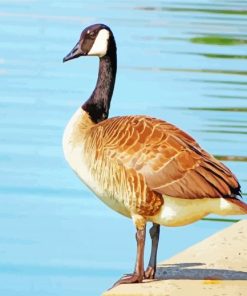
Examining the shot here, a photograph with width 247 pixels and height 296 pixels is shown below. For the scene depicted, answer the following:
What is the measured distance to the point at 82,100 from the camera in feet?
59.8

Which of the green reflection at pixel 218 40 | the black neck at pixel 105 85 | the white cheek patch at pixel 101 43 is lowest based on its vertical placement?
the green reflection at pixel 218 40

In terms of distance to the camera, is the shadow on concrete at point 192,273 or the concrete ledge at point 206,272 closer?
the concrete ledge at point 206,272

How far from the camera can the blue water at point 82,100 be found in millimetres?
11234

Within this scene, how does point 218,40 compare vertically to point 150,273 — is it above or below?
below

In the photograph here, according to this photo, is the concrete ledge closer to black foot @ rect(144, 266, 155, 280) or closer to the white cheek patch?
black foot @ rect(144, 266, 155, 280)

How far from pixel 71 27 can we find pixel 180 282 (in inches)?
734

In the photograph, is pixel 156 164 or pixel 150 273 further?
pixel 150 273

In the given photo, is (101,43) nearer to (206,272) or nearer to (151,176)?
(151,176)

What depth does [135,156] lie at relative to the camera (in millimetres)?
9500

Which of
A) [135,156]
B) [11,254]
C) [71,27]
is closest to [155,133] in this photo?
[135,156]

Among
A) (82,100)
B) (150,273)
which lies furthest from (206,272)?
(82,100)

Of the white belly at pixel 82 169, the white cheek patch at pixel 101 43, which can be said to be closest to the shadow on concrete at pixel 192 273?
the white belly at pixel 82 169

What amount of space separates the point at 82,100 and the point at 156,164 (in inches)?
347

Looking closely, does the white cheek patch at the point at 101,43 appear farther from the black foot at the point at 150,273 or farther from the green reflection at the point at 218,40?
the green reflection at the point at 218,40
